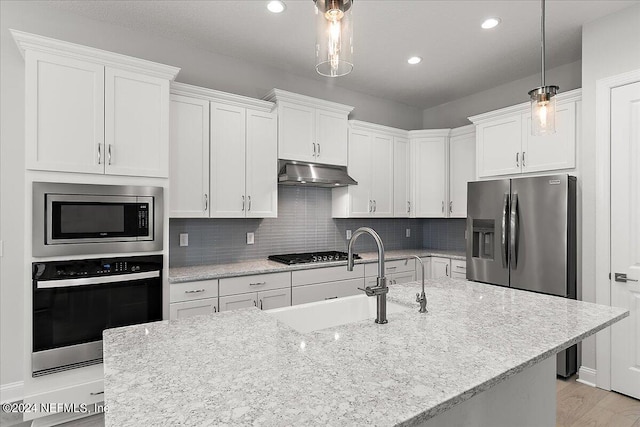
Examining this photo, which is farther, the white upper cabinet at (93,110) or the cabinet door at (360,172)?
the cabinet door at (360,172)

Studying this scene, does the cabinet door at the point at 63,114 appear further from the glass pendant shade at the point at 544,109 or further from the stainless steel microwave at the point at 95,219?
the glass pendant shade at the point at 544,109

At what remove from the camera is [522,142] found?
360 cm

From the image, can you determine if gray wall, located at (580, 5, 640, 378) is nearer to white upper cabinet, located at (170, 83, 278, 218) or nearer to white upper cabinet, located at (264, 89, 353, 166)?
white upper cabinet, located at (264, 89, 353, 166)

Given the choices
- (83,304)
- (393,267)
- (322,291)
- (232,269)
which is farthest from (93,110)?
(393,267)

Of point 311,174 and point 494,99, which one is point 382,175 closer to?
point 311,174

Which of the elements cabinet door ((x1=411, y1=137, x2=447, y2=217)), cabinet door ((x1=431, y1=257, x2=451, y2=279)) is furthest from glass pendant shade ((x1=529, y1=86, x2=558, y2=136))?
cabinet door ((x1=411, y1=137, x2=447, y2=217))

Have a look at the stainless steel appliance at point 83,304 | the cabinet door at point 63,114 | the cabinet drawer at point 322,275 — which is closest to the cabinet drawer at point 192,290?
the stainless steel appliance at point 83,304

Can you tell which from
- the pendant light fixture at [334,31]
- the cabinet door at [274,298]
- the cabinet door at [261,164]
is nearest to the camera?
the pendant light fixture at [334,31]

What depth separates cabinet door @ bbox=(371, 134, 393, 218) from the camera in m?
4.40

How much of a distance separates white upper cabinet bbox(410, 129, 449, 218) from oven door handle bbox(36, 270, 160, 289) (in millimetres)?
3227

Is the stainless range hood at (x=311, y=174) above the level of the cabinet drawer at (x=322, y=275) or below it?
above

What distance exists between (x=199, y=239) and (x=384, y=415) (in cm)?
295

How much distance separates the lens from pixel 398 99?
16.4ft

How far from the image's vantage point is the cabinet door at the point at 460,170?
4.39 m
